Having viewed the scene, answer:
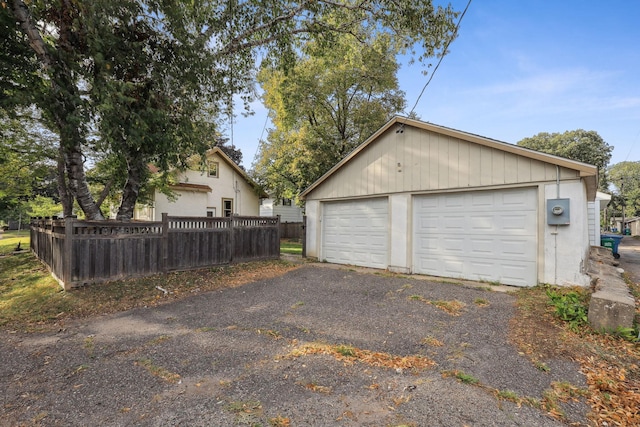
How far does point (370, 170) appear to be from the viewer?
9305mm

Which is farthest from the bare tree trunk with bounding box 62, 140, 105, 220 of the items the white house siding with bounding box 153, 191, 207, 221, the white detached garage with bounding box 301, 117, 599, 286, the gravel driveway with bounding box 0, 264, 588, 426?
the white house siding with bounding box 153, 191, 207, 221

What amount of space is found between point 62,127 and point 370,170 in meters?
7.49

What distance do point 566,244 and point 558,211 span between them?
0.70 metres

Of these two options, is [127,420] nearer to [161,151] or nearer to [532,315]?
[532,315]

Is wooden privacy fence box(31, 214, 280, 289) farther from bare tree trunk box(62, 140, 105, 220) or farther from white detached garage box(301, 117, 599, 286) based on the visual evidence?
white detached garage box(301, 117, 599, 286)

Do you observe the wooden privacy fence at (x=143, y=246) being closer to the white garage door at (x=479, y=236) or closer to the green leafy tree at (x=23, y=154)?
the green leafy tree at (x=23, y=154)

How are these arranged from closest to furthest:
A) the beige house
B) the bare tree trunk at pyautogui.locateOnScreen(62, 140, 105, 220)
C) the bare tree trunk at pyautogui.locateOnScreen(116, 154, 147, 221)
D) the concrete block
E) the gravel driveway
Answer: the gravel driveway
the concrete block
the bare tree trunk at pyautogui.locateOnScreen(62, 140, 105, 220)
the bare tree trunk at pyautogui.locateOnScreen(116, 154, 147, 221)
the beige house

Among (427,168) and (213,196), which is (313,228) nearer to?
(427,168)

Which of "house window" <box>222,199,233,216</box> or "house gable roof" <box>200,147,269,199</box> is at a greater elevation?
"house gable roof" <box>200,147,269,199</box>

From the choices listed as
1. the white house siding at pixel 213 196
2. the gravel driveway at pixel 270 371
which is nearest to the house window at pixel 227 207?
the white house siding at pixel 213 196

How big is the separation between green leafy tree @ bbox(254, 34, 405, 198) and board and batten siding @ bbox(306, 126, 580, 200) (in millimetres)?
6951

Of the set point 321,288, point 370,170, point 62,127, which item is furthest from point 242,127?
point 321,288

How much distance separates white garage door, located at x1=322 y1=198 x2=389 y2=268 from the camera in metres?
9.11

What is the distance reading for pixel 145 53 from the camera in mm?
6441
